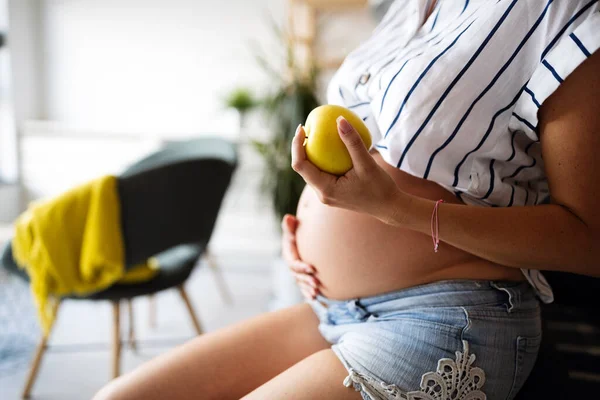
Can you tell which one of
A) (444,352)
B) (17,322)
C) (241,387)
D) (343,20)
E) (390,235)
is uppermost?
(343,20)

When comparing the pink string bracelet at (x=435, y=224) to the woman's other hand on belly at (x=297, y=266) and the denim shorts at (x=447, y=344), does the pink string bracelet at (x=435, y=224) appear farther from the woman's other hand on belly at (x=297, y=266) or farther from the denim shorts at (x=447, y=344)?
the woman's other hand on belly at (x=297, y=266)

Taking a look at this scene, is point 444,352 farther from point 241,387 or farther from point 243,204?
point 243,204

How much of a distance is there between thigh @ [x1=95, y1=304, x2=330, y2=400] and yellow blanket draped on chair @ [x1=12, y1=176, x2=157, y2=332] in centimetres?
67

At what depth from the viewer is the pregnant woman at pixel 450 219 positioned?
Result: 1.82 feet

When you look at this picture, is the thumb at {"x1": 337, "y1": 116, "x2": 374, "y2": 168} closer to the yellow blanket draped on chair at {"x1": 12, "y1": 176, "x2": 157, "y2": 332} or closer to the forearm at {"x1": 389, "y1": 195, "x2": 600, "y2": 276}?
the forearm at {"x1": 389, "y1": 195, "x2": 600, "y2": 276}

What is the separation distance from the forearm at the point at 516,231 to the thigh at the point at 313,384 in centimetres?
21

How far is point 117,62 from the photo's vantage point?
3.27m

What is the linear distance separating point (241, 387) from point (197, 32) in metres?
2.83

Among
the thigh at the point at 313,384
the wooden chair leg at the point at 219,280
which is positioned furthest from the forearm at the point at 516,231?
the wooden chair leg at the point at 219,280

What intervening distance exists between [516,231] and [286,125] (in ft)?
5.93

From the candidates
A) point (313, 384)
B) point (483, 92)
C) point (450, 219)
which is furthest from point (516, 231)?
point (313, 384)

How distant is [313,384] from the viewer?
23.7 inches

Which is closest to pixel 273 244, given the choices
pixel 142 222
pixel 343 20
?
pixel 343 20

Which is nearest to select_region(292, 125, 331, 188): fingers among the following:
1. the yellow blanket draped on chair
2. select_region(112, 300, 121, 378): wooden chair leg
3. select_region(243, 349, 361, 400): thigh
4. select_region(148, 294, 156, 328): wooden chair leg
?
select_region(243, 349, 361, 400): thigh
